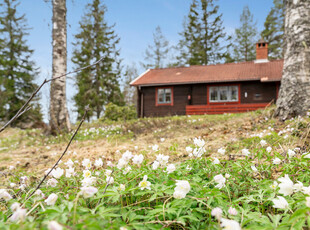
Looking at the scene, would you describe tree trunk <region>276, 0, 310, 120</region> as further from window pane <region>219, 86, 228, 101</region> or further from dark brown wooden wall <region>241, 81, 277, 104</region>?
window pane <region>219, 86, 228, 101</region>

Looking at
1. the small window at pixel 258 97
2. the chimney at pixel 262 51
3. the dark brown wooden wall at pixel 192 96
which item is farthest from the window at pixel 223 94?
the chimney at pixel 262 51

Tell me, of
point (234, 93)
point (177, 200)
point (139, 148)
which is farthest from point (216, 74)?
point (177, 200)

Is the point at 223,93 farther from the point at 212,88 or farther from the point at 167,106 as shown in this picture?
the point at 167,106

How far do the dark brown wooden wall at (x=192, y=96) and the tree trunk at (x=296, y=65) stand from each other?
42.3ft

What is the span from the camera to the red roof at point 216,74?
16547 millimetres

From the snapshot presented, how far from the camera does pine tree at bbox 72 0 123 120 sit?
2492cm

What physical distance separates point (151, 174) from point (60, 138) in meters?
7.12

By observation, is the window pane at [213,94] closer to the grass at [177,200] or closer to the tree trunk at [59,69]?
the tree trunk at [59,69]

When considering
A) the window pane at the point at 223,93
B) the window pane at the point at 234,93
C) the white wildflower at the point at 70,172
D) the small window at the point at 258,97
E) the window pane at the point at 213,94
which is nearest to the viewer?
the white wildflower at the point at 70,172

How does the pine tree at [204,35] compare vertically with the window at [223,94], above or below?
above

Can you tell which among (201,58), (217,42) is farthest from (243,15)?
(201,58)

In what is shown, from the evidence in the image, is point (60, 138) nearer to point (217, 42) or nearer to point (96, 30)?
point (96, 30)

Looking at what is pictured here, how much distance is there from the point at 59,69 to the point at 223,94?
13.3m

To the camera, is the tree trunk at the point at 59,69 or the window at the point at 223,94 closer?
the tree trunk at the point at 59,69
